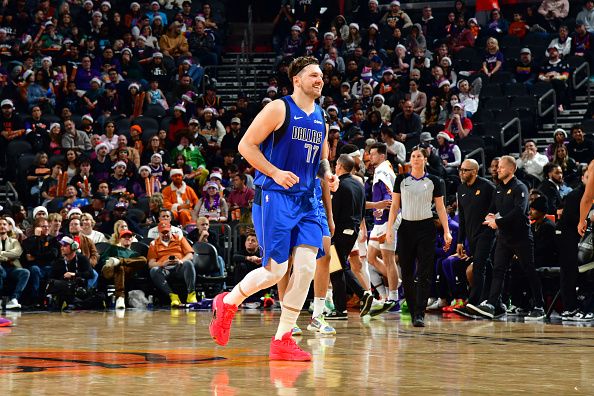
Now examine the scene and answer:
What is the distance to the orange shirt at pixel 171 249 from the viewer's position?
1519 cm

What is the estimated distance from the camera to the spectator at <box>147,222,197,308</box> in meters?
14.9

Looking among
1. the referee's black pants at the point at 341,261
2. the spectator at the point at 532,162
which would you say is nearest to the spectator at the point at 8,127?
the spectator at the point at 532,162

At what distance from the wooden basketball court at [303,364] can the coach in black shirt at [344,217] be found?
70 centimetres

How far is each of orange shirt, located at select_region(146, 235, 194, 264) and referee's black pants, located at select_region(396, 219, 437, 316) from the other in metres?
5.29

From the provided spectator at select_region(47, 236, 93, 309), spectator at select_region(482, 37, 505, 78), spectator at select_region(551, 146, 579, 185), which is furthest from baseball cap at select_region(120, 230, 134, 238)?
spectator at select_region(482, 37, 505, 78)

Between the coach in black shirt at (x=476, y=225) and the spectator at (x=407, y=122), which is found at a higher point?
the spectator at (x=407, y=122)

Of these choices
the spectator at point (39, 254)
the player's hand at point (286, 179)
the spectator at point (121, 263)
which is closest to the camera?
the player's hand at point (286, 179)

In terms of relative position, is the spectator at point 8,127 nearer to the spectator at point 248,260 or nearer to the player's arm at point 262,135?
the spectator at point 248,260

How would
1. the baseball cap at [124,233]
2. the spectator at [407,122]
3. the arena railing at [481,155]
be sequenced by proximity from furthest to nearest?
1. the spectator at [407,122]
2. the arena railing at [481,155]
3. the baseball cap at [124,233]

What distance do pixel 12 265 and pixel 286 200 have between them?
344 inches

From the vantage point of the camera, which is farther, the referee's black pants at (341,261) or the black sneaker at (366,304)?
the black sneaker at (366,304)

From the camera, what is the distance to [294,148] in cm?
709

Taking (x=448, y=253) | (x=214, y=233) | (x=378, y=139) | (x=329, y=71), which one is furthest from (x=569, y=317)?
(x=329, y=71)

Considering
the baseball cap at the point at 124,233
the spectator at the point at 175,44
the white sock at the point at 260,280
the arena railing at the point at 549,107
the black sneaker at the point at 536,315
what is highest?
the spectator at the point at 175,44
